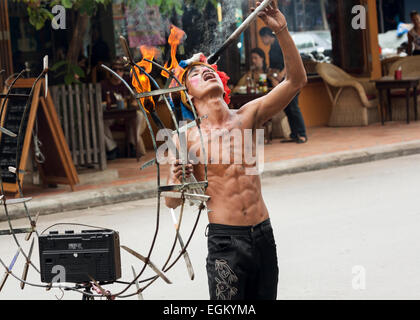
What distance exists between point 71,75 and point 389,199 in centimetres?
494

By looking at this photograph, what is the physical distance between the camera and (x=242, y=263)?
Answer: 394 centimetres

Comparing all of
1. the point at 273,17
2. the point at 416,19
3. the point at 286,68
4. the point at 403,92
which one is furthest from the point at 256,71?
the point at 273,17

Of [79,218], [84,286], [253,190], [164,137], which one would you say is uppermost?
[164,137]

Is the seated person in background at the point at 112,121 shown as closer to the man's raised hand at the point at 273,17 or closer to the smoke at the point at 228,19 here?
the smoke at the point at 228,19

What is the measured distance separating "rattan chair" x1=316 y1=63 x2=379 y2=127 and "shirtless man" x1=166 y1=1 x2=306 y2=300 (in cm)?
1256

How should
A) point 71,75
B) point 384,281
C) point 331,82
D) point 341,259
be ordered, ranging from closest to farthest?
point 384,281, point 341,259, point 71,75, point 331,82

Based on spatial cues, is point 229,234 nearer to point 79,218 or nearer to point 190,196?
point 190,196

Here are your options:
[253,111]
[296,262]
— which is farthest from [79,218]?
[253,111]

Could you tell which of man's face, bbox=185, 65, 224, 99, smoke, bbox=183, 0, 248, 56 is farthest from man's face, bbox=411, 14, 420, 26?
man's face, bbox=185, 65, 224, 99

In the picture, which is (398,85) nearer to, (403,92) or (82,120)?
(403,92)

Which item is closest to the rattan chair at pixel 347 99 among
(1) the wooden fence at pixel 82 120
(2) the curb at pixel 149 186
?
(2) the curb at pixel 149 186

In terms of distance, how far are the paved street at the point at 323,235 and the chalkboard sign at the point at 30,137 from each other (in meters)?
0.94

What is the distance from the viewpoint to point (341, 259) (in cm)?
673

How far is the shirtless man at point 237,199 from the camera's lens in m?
3.95
